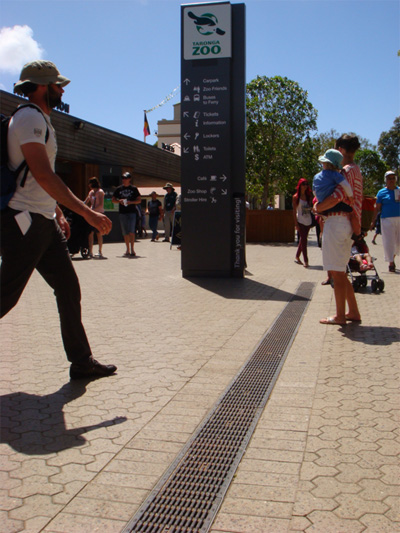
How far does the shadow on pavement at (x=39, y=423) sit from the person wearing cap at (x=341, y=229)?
3.11 m

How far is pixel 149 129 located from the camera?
176 feet

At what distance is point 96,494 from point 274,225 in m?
20.1

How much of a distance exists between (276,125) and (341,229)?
18054 millimetres

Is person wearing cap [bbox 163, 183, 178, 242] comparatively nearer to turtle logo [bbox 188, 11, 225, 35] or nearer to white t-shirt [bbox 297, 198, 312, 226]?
white t-shirt [bbox 297, 198, 312, 226]

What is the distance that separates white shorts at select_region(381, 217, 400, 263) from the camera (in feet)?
37.3

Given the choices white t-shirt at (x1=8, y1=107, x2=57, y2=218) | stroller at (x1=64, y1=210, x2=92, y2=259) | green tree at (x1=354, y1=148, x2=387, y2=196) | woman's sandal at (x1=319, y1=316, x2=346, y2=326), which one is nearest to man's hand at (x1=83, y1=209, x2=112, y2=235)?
white t-shirt at (x1=8, y1=107, x2=57, y2=218)

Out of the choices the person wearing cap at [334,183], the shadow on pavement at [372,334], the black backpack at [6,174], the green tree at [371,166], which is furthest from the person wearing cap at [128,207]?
the green tree at [371,166]

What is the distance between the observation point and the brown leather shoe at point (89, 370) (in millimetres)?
4289

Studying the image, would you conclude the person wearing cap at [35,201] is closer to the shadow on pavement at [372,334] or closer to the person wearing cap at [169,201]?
the shadow on pavement at [372,334]

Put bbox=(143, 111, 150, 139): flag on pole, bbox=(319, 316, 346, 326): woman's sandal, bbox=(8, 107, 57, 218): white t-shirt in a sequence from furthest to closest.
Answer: bbox=(143, 111, 150, 139): flag on pole → bbox=(319, 316, 346, 326): woman's sandal → bbox=(8, 107, 57, 218): white t-shirt

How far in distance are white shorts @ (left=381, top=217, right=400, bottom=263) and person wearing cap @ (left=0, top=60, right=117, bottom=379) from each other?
28.2 feet

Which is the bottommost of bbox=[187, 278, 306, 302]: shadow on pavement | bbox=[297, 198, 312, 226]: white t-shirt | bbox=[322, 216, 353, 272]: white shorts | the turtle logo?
bbox=[187, 278, 306, 302]: shadow on pavement

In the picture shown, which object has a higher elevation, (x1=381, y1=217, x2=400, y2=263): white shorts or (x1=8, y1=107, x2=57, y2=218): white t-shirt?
(x1=8, y1=107, x2=57, y2=218): white t-shirt

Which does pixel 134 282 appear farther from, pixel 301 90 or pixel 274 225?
pixel 301 90
